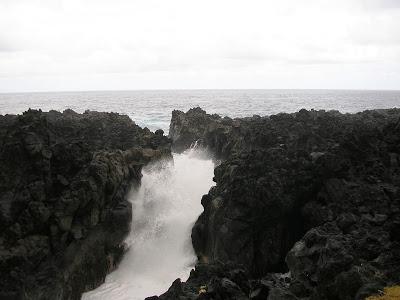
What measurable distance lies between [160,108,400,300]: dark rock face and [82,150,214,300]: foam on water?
1.59 meters

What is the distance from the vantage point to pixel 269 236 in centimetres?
2216

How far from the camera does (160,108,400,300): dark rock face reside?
48.2 ft

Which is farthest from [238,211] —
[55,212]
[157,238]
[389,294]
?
[389,294]

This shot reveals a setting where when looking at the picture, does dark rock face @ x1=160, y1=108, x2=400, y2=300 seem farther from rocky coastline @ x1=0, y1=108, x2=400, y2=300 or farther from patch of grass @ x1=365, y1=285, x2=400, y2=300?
patch of grass @ x1=365, y1=285, x2=400, y2=300

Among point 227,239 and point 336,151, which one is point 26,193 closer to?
point 227,239

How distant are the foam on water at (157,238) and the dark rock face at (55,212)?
3.18 ft

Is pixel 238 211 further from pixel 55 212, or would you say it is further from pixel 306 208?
pixel 55 212

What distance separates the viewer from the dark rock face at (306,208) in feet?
48.2

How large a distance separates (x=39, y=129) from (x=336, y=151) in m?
16.5

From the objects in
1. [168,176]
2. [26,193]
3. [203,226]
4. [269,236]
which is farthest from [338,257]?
[168,176]

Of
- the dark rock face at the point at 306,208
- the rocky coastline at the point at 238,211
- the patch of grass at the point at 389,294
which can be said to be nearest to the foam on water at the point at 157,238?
the rocky coastline at the point at 238,211

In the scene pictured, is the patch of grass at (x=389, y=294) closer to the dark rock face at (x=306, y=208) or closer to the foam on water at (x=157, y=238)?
the dark rock face at (x=306, y=208)

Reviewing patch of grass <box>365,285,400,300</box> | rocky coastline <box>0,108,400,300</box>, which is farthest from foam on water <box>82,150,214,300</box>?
patch of grass <box>365,285,400,300</box>

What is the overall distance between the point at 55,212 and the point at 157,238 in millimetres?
8383
